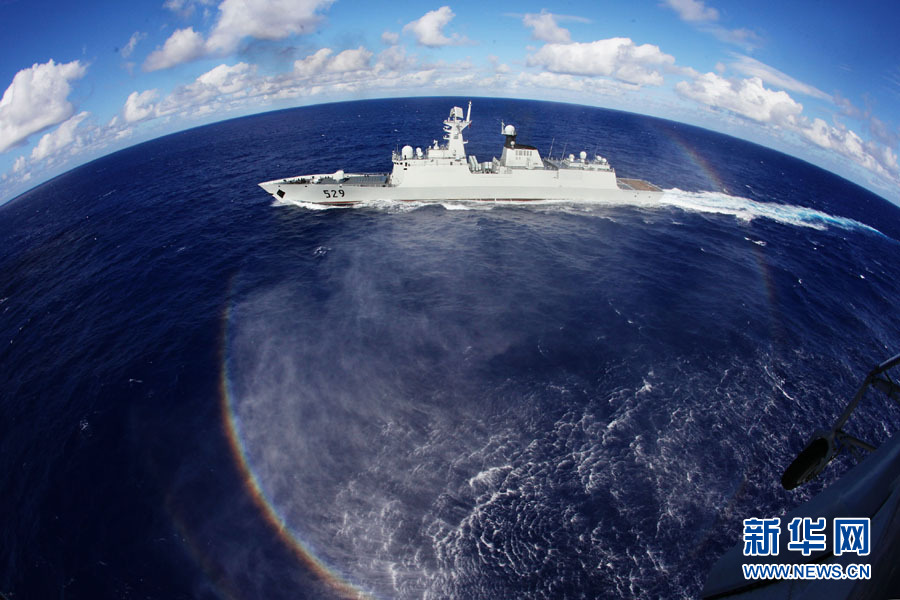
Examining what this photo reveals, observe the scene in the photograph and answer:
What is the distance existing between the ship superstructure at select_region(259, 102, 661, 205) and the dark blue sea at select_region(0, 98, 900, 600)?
11.5m

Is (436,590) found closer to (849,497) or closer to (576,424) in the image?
(576,424)

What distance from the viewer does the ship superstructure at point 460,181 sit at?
57969 millimetres

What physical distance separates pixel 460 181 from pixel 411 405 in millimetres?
44424

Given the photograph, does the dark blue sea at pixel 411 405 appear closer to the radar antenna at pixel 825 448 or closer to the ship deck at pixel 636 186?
the radar antenna at pixel 825 448

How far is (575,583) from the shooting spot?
15586 mm

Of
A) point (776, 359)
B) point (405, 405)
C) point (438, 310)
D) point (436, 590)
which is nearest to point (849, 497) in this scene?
point (436, 590)

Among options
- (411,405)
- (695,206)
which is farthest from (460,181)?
(411,405)

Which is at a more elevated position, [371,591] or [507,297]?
[507,297]

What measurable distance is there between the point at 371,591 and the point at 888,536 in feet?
55.2

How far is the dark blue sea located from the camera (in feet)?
54.7

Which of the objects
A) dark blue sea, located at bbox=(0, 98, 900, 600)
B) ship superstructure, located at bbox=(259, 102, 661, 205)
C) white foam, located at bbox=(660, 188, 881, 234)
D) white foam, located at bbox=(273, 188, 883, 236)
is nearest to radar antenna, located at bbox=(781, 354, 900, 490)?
dark blue sea, located at bbox=(0, 98, 900, 600)

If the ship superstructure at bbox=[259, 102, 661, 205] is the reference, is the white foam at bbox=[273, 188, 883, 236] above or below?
below

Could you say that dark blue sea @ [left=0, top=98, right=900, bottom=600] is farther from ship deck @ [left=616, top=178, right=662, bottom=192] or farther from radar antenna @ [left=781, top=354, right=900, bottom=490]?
ship deck @ [left=616, top=178, right=662, bottom=192]

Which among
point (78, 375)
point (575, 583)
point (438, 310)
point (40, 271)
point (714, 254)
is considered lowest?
point (575, 583)
